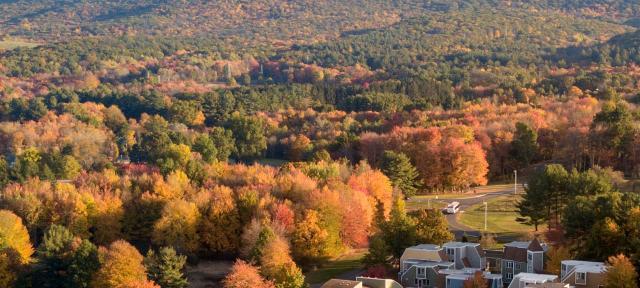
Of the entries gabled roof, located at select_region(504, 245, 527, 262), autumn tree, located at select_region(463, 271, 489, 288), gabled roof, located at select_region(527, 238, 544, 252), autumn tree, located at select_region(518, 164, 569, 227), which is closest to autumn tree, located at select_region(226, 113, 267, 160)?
autumn tree, located at select_region(518, 164, 569, 227)

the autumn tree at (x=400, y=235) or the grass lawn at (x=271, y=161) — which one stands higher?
the autumn tree at (x=400, y=235)

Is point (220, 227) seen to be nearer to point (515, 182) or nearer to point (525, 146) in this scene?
point (515, 182)

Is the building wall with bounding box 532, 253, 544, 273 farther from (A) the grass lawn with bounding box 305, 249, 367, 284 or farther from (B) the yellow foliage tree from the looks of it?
(B) the yellow foliage tree

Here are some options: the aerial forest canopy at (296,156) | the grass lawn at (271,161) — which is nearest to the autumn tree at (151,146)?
the aerial forest canopy at (296,156)

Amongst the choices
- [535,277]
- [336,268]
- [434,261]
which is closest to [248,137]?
[336,268]

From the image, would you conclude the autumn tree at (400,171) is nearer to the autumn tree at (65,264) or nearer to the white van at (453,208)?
the white van at (453,208)

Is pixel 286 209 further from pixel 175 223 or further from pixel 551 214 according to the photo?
pixel 551 214
